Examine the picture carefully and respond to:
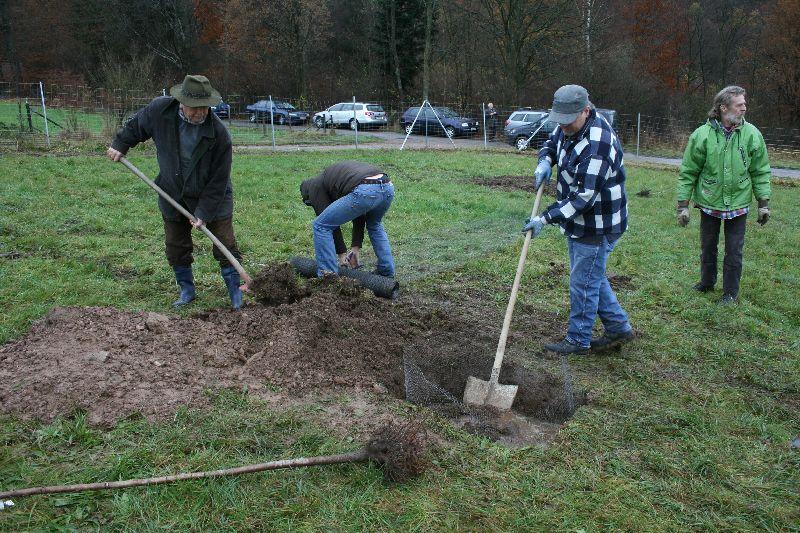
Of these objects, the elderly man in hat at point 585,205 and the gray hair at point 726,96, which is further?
the gray hair at point 726,96

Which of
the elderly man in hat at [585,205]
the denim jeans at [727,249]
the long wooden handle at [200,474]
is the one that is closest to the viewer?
the long wooden handle at [200,474]

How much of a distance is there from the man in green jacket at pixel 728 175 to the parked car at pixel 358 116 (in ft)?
68.6

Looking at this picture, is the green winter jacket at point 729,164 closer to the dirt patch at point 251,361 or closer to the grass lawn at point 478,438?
the grass lawn at point 478,438

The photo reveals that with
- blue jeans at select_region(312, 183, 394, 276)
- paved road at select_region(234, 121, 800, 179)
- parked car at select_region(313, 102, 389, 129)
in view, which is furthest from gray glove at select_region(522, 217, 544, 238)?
parked car at select_region(313, 102, 389, 129)

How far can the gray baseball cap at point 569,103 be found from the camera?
168 inches

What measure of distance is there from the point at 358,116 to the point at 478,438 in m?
23.9

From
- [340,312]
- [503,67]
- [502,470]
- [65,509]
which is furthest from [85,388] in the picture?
[503,67]

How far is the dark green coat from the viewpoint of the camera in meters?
5.16

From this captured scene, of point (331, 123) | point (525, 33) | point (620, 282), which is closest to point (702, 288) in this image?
point (620, 282)

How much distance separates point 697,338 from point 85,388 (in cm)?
478

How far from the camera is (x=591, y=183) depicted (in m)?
4.40

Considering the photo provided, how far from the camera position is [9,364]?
409cm

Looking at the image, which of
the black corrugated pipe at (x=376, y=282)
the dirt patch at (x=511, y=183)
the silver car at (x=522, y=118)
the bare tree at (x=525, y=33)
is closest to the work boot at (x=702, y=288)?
the black corrugated pipe at (x=376, y=282)

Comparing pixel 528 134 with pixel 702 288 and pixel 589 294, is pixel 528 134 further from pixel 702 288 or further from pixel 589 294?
pixel 589 294
